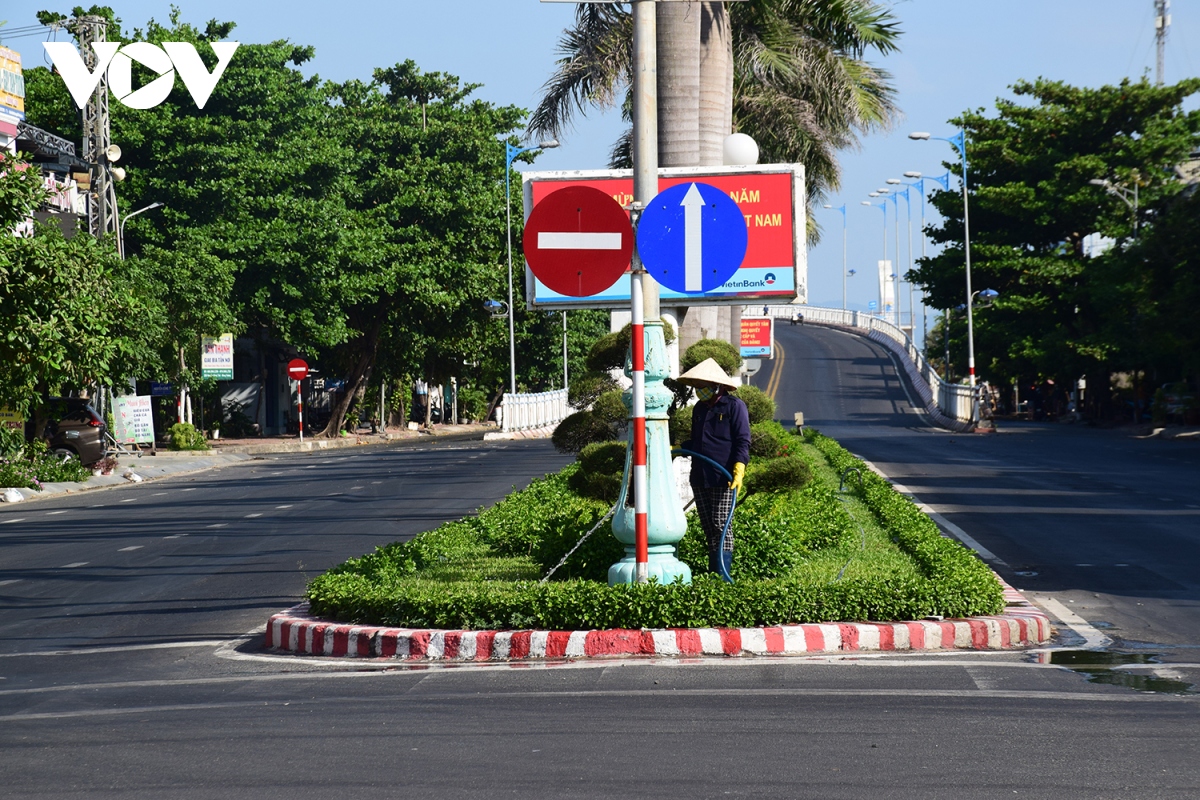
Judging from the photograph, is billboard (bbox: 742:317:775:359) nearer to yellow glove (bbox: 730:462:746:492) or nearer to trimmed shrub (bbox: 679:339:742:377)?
trimmed shrub (bbox: 679:339:742:377)

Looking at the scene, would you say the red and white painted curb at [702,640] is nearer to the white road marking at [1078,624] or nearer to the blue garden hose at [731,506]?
the white road marking at [1078,624]

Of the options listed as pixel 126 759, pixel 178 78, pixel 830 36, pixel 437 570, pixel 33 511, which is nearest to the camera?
pixel 126 759

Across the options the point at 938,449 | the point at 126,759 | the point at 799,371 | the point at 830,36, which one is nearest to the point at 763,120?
the point at 830,36

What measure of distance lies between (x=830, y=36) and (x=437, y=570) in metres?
19.3

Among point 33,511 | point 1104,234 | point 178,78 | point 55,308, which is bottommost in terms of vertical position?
point 33,511

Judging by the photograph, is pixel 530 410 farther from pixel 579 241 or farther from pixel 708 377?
pixel 579 241

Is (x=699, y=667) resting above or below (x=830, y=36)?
below

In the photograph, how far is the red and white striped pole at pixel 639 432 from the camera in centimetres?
931

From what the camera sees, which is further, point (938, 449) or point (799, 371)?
point (799, 371)

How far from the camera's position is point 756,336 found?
4462 cm

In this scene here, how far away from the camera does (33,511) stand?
23875 millimetres

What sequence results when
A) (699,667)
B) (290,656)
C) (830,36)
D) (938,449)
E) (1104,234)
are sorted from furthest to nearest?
1. (1104,234)
2. (938,449)
3. (830,36)
4. (290,656)
5. (699,667)

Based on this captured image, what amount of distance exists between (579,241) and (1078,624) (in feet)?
14.1

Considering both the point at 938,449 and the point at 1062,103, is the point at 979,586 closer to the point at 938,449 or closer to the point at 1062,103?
the point at 938,449
